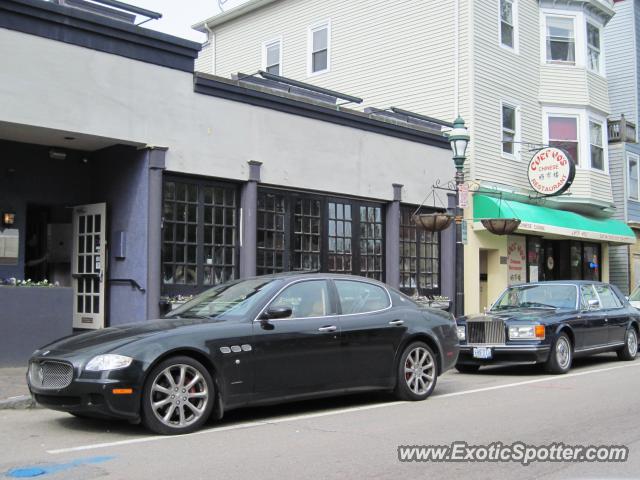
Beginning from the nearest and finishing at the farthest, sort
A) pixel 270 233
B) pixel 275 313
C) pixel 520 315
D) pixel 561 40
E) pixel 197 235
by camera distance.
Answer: pixel 275 313 < pixel 520 315 < pixel 197 235 < pixel 270 233 < pixel 561 40

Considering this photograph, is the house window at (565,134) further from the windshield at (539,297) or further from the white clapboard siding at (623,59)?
the windshield at (539,297)

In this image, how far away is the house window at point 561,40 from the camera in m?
22.9

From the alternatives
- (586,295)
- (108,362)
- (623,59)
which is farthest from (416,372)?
(623,59)

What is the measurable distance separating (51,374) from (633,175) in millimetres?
24353

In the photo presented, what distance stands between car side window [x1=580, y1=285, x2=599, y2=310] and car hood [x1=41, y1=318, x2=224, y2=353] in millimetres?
7944

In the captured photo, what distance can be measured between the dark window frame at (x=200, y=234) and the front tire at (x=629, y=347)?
24.6 feet

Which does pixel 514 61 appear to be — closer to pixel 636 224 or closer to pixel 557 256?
pixel 557 256

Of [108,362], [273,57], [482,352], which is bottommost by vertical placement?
[482,352]

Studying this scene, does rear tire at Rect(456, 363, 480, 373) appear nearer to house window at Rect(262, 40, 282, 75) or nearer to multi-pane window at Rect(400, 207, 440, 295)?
multi-pane window at Rect(400, 207, 440, 295)

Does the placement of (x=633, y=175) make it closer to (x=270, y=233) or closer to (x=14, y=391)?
(x=270, y=233)

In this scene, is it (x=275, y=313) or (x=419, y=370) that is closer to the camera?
(x=275, y=313)

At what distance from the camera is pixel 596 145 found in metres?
23.5

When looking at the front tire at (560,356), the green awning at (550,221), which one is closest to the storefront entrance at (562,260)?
the green awning at (550,221)

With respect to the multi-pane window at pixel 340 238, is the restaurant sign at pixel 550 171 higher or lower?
higher
